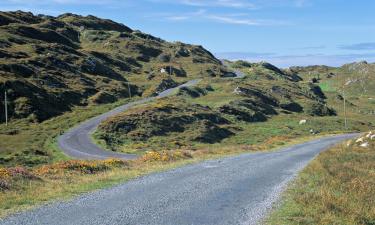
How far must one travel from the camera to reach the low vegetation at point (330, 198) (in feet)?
46.9

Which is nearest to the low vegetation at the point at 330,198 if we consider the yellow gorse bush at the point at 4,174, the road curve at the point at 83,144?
the yellow gorse bush at the point at 4,174

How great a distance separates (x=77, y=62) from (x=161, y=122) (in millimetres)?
64216

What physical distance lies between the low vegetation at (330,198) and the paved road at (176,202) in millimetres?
792

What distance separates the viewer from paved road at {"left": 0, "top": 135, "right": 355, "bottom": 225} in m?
13.9

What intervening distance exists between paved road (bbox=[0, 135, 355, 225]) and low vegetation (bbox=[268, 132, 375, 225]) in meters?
0.79

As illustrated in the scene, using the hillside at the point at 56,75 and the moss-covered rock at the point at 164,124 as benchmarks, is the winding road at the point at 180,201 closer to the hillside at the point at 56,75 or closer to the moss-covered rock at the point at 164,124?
the moss-covered rock at the point at 164,124

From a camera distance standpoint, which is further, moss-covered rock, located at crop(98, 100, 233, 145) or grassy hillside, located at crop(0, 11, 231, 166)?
moss-covered rock, located at crop(98, 100, 233, 145)

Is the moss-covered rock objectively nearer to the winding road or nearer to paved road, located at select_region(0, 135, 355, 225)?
the winding road

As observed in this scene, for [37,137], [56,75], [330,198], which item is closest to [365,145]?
[330,198]

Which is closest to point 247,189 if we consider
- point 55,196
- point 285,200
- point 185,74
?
point 285,200

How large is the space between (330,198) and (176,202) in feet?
17.7

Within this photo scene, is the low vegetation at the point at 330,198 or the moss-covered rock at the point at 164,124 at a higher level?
the low vegetation at the point at 330,198

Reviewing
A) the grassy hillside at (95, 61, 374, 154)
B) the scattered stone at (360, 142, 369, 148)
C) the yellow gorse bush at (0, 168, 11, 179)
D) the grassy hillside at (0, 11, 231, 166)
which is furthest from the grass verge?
the grassy hillside at (0, 11, 231, 166)

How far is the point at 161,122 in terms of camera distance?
9194 centimetres
